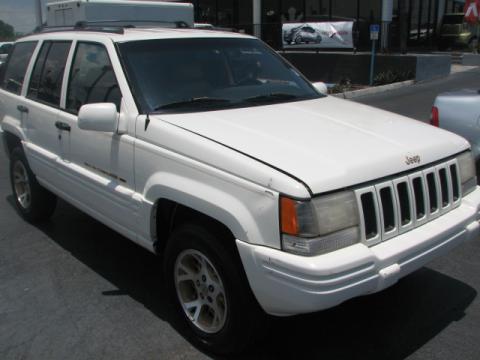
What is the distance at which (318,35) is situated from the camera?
55.8 feet

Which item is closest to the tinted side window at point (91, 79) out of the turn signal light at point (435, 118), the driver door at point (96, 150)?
the driver door at point (96, 150)

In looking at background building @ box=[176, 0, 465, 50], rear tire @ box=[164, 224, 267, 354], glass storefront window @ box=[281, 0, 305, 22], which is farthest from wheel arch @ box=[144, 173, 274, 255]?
glass storefront window @ box=[281, 0, 305, 22]

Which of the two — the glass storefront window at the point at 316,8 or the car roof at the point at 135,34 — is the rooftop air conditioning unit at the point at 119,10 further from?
the glass storefront window at the point at 316,8

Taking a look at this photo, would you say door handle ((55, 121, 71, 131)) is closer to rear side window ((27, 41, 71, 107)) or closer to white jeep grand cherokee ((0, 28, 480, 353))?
white jeep grand cherokee ((0, 28, 480, 353))

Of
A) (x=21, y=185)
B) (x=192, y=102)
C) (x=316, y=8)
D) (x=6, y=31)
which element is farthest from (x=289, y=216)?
(x=6, y=31)

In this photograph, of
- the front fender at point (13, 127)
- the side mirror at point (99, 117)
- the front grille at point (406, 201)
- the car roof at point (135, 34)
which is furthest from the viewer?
the front fender at point (13, 127)

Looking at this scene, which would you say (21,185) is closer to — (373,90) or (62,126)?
(62,126)

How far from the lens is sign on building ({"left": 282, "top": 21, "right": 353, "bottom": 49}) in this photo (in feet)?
53.7

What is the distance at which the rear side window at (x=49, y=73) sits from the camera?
4605mm

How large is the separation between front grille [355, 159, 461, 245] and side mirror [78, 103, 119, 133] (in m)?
1.70

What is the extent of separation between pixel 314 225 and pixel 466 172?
4.97 feet

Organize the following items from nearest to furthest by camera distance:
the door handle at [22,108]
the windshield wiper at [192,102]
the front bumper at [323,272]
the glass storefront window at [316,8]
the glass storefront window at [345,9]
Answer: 1. the front bumper at [323,272]
2. the windshield wiper at [192,102]
3. the door handle at [22,108]
4. the glass storefront window at [345,9]
5. the glass storefront window at [316,8]

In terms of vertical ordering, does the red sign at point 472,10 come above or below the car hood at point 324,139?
above

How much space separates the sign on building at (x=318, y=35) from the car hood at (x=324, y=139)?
43.1 ft
